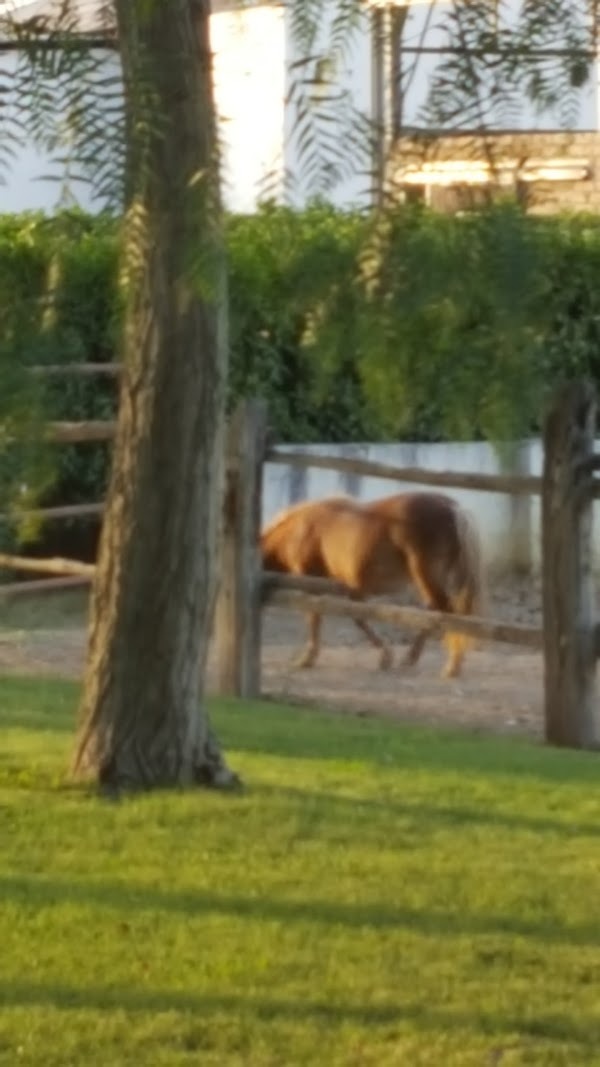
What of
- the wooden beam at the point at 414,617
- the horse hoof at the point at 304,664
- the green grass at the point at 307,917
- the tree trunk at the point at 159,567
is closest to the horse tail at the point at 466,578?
the horse hoof at the point at 304,664

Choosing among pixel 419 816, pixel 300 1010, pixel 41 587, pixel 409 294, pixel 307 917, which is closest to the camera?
pixel 409 294

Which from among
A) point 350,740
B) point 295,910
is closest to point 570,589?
point 350,740

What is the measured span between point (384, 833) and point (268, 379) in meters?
8.08

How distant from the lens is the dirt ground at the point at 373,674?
37.3ft

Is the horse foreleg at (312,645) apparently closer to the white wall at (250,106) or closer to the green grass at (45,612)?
the green grass at (45,612)

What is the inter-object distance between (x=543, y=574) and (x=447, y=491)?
701cm

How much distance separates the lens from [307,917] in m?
5.99

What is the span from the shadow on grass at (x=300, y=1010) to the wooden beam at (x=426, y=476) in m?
4.12

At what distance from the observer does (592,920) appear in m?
6.02

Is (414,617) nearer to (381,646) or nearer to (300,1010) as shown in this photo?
(381,646)

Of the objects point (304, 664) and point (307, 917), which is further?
point (304, 664)

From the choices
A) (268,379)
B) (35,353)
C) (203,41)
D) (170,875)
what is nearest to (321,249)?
(35,353)

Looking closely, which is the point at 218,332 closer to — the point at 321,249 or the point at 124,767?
the point at 124,767

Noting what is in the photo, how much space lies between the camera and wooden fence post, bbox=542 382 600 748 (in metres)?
9.71
